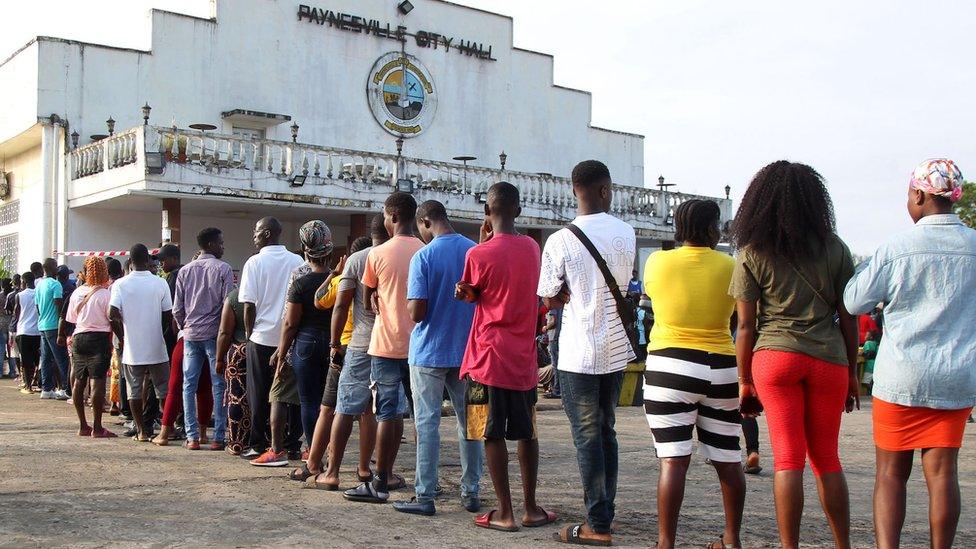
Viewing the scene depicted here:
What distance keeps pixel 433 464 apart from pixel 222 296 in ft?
11.2

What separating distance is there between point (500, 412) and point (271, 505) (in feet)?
5.29

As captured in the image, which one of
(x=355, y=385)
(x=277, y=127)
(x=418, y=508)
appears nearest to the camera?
(x=418, y=508)

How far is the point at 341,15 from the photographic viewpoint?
25.5 meters

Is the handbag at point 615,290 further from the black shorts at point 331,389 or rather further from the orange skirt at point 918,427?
the black shorts at point 331,389

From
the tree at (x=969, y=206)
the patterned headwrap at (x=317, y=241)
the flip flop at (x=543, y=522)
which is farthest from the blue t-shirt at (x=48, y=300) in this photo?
the tree at (x=969, y=206)

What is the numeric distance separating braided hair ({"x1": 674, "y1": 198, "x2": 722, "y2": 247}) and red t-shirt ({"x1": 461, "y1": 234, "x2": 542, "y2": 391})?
93cm

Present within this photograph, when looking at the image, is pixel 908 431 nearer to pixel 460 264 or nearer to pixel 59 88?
pixel 460 264

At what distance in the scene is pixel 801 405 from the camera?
460cm

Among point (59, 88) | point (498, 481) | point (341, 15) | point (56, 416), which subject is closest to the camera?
point (498, 481)

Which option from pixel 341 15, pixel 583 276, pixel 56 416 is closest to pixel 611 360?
pixel 583 276

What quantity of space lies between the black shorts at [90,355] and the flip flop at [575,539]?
5698 millimetres

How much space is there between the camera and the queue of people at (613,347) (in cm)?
449

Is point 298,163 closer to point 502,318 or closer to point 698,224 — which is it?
point 502,318

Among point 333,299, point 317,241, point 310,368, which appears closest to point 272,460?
point 310,368
